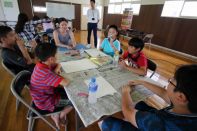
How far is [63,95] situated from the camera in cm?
130

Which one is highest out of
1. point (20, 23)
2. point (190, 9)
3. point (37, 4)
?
point (37, 4)

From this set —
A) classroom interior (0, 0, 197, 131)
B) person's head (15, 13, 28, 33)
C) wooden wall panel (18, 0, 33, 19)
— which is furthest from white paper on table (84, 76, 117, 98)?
wooden wall panel (18, 0, 33, 19)

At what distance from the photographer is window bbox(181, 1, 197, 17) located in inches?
169

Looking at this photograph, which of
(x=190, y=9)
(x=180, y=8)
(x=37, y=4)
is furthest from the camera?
(x=37, y=4)

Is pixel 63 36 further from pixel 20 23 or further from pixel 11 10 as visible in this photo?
pixel 11 10

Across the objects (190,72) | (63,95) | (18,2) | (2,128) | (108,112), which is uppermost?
(18,2)

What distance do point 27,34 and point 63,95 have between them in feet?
8.05

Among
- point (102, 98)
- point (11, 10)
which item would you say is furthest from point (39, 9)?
point (102, 98)

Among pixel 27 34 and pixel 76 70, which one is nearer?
pixel 76 70

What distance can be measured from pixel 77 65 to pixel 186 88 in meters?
1.07

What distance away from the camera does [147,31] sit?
20.0 feet

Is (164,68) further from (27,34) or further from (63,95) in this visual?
(27,34)

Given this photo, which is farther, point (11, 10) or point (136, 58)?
point (11, 10)

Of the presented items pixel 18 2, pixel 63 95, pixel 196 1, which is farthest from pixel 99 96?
pixel 18 2
